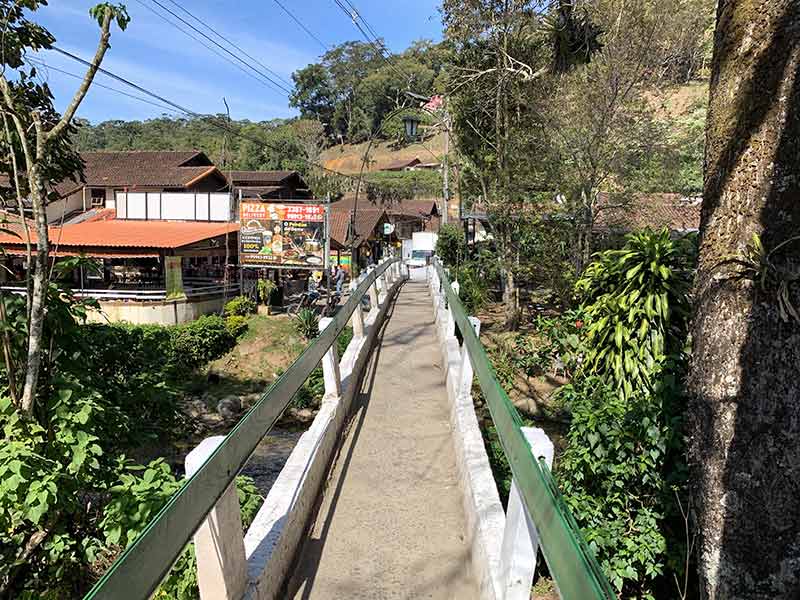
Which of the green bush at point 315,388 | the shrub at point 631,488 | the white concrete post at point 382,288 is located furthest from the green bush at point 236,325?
the shrub at point 631,488

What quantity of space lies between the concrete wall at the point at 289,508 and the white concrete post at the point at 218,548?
21cm

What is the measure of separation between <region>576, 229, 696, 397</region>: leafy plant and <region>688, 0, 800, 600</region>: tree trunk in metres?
3.15

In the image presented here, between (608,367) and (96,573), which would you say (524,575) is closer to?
(96,573)

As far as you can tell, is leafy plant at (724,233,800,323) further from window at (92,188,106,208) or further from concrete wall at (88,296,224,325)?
window at (92,188,106,208)

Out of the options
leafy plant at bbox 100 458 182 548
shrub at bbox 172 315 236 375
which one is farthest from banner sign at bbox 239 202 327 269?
leafy plant at bbox 100 458 182 548

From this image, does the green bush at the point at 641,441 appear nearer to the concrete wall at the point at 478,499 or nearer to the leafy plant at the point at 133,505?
the concrete wall at the point at 478,499

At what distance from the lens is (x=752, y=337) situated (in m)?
2.91

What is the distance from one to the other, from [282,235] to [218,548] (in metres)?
21.0

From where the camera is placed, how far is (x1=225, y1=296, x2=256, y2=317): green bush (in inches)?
933

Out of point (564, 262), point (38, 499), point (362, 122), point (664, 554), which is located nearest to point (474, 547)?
point (664, 554)

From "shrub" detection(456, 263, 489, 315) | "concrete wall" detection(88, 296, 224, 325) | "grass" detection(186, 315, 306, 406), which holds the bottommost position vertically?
"grass" detection(186, 315, 306, 406)

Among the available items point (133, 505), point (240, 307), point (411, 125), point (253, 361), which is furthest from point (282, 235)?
point (133, 505)

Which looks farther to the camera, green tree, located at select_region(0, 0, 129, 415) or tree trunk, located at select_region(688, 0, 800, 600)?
green tree, located at select_region(0, 0, 129, 415)

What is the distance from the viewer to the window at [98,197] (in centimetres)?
3055
